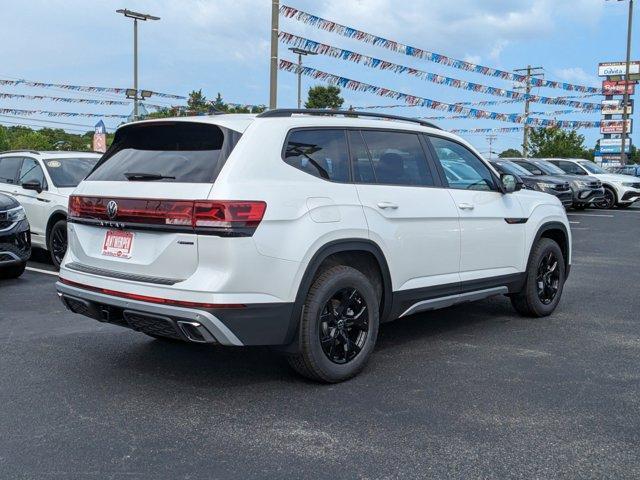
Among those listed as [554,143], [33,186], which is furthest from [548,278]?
[554,143]

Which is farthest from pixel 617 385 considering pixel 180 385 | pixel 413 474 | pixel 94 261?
pixel 94 261

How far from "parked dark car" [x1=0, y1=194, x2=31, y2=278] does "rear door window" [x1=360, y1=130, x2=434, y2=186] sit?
206 inches

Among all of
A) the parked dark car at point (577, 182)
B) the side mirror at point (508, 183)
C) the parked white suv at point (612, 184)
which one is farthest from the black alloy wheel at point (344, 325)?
the parked white suv at point (612, 184)

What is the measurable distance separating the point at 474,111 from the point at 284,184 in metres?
27.8

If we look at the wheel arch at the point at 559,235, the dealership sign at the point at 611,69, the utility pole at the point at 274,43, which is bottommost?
the wheel arch at the point at 559,235

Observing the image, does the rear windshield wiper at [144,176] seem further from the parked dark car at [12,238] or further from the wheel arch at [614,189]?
the wheel arch at [614,189]

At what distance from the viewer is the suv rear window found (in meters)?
4.11

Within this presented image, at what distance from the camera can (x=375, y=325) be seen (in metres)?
4.71

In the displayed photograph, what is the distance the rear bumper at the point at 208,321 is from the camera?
3.86m

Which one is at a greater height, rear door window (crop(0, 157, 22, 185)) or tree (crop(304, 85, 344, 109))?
tree (crop(304, 85, 344, 109))

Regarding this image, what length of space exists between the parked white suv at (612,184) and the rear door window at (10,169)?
16674 millimetres

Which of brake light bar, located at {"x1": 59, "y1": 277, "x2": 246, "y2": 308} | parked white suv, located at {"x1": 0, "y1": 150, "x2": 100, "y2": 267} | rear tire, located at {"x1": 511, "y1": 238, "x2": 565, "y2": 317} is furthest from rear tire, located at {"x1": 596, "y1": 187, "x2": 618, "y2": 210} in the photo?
brake light bar, located at {"x1": 59, "y1": 277, "x2": 246, "y2": 308}

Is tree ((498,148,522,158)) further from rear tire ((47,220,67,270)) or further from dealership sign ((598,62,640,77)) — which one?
rear tire ((47,220,67,270))

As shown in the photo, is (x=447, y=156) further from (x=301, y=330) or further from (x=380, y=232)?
(x=301, y=330)
